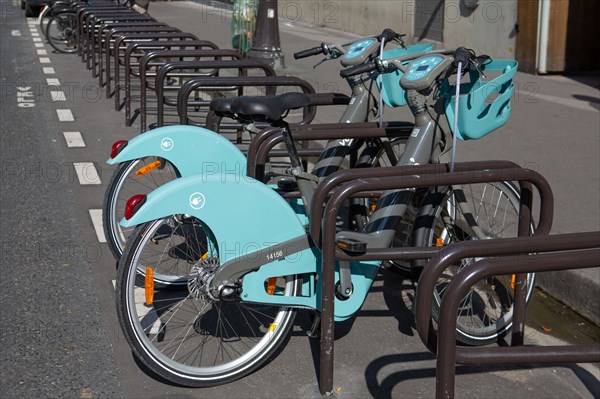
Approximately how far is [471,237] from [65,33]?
47.8 ft

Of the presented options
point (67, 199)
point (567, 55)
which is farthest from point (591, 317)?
point (567, 55)

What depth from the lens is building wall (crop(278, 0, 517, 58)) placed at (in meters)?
14.5

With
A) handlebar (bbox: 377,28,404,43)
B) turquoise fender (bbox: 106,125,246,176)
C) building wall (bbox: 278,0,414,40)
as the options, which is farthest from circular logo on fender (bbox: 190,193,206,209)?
building wall (bbox: 278,0,414,40)

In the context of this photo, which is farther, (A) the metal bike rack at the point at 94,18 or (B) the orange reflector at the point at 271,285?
(A) the metal bike rack at the point at 94,18

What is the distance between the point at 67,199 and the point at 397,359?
3.68m

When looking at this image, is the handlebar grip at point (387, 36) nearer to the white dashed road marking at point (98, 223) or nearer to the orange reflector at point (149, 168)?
the orange reflector at point (149, 168)

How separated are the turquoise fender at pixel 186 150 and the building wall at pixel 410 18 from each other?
9.93 m

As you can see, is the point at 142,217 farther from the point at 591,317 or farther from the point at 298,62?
the point at 298,62

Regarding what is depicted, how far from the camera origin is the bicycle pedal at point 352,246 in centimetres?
416

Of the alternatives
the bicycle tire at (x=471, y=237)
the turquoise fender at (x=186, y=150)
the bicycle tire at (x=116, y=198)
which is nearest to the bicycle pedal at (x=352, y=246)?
the bicycle tire at (x=471, y=237)

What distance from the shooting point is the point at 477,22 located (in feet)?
50.2

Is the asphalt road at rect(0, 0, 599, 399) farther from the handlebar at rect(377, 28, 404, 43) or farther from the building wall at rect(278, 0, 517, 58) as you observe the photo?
the building wall at rect(278, 0, 517, 58)

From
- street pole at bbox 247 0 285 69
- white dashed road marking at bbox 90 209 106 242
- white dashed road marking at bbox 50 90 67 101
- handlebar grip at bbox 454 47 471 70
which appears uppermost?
handlebar grip at bbox 454 47 471 70

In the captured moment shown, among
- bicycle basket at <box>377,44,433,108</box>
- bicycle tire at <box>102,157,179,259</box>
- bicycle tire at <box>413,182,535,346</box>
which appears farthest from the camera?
bicycle tire at <box>102,157,179,259</box>
